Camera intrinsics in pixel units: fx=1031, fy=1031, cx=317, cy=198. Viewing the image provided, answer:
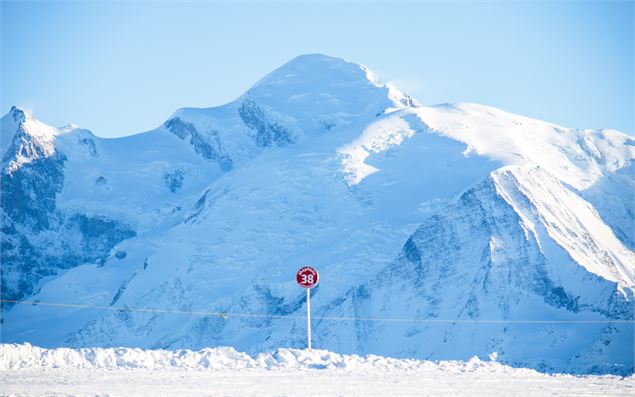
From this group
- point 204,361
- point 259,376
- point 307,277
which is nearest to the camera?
point 259,376

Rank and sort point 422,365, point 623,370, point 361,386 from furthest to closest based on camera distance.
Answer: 1. point 623,370
2. point 422,365
3. point 361,386

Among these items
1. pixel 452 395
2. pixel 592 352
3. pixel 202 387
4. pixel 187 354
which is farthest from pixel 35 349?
pixel 592 352

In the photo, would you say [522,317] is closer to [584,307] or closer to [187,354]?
[584,307]

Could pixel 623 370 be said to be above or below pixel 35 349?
below

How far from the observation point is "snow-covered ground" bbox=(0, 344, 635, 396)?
3847 cm

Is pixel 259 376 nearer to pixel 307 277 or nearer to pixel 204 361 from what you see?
pixel 204 361

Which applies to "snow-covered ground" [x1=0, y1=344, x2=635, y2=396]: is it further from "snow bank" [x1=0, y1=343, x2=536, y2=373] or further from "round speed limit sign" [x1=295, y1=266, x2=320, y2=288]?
"round speed limit sign" [x1=295, y1=266, x2=320, y2=288]

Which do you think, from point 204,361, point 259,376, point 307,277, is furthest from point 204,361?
point 307,277

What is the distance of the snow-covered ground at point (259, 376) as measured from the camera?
38469 mm

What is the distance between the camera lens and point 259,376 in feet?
141

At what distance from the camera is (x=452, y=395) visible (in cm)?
3738

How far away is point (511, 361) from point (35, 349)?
141 meters

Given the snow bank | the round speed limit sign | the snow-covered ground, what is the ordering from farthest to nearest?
the round speed limit sign < the snow bank < the snow-covered ground

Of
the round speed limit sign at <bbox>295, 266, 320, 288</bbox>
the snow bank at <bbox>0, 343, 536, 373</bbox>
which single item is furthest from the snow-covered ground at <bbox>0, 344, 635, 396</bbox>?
the round speed limit sign at <bbox>295, 266, 320, 288</bbox>
